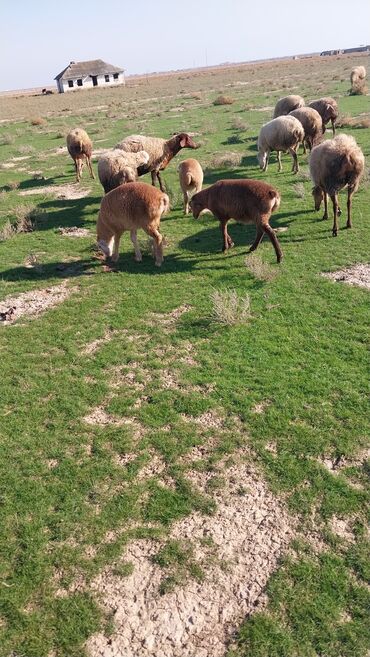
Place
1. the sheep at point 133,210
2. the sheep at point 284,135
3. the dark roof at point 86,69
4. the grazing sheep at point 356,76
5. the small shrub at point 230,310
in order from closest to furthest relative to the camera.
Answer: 1. the small shrub at point 230,310
2. the sheep at point 133,210
3. the sheep at point 284,135
4. the grazing sheep at point 356,76
5. the dark roof at point 86,69

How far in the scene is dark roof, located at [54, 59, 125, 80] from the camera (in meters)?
74.4

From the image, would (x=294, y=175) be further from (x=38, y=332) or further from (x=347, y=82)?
(x=347, y=82)

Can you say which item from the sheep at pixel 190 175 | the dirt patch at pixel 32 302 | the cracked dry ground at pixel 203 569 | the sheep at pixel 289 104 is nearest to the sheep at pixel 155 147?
the sheep at pixel 190 175

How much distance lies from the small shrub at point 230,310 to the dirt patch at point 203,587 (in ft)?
11.0

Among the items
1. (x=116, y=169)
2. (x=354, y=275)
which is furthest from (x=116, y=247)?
(x=354, y=275)

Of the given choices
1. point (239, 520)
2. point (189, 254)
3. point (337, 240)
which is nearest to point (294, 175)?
point (337, 240)

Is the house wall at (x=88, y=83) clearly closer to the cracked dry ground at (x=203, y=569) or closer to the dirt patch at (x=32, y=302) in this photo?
the dirt patch at (x=32, y=302)

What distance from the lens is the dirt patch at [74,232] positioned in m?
12.1

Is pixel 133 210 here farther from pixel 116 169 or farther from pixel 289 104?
pixel 289 104

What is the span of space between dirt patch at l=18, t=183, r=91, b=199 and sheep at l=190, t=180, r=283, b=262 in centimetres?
755

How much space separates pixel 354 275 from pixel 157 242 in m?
4.00

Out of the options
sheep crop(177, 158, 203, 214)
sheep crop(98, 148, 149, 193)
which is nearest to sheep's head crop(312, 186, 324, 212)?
sheep crop(177, 158, 203, 214)

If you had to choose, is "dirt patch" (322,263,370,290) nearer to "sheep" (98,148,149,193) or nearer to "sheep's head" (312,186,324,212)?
"sheep's head" (312,186,324,212)

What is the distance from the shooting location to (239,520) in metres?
4.42
